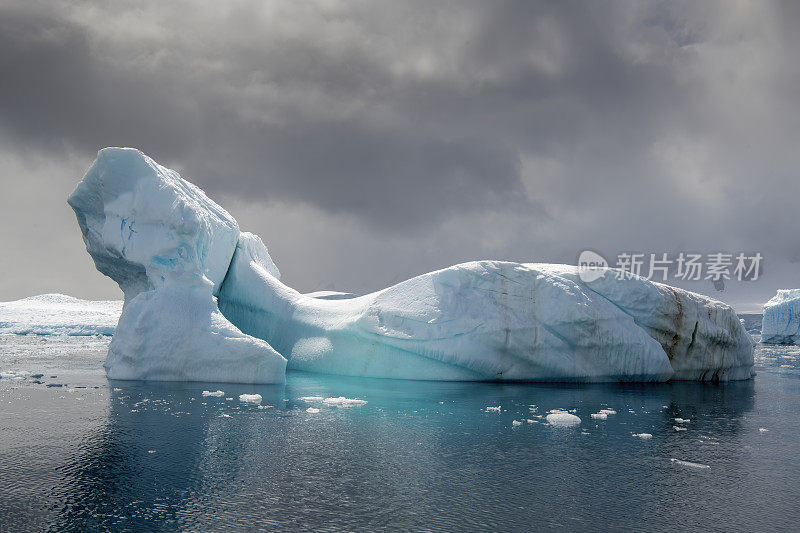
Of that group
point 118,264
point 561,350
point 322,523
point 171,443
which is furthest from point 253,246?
point 322,523

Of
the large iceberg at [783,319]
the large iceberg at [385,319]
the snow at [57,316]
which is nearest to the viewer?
the large iceberg at [385,319]

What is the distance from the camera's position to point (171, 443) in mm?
6375

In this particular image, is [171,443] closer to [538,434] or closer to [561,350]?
[538,434]

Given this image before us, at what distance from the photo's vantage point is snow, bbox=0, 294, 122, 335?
3403cm

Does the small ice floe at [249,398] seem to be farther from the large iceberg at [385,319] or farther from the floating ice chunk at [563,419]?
the floating ice chunk at [563,419]

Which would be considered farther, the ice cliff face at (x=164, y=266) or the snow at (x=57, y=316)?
the snow at (x=57, y=316)

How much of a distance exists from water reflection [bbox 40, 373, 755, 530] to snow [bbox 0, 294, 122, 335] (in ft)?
92.9

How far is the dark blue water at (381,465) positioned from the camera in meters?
4.32

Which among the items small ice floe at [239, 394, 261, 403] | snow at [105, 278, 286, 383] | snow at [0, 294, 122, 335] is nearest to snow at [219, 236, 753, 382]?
snow at [105, 278, 286, 383]

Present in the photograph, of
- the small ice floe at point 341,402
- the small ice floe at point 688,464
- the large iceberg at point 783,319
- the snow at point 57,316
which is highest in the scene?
the large iceberg at point 783,319

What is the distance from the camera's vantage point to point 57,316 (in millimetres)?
37812

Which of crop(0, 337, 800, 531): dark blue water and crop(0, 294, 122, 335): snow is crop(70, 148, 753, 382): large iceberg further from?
crop(0, 294, 122, 335): snow

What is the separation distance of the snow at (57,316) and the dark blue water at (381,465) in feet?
88.3

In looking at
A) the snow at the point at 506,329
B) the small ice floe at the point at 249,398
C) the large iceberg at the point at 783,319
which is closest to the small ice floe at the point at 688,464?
the small ice floe at the point at 249,398
